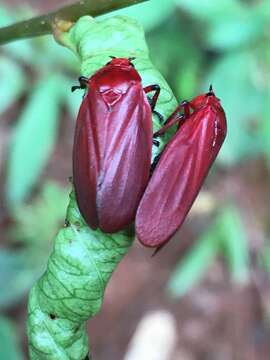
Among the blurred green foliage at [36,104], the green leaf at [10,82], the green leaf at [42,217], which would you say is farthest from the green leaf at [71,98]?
the green leaf at [42,217]

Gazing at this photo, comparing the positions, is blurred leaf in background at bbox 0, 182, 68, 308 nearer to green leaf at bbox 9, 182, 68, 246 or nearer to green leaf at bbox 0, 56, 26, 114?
green leaf at bbox 9, 182, 68, 246

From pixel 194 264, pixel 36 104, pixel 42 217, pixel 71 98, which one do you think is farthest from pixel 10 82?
pixel 194 264

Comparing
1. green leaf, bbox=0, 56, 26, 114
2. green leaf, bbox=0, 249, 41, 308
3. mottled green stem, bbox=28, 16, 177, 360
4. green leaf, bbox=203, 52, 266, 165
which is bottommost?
green leaf, bbox=0, 249, 41, 308

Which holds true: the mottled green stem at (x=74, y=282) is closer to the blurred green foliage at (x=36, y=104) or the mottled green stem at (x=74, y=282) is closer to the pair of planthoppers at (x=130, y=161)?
the pair of planthoppers at (x=130, y=161)

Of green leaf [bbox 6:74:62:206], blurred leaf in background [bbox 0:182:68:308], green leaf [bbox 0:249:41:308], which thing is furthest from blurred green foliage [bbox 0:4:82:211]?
green leaf [bbox 0:249:41:308]

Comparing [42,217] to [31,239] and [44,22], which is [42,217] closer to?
[31,239]

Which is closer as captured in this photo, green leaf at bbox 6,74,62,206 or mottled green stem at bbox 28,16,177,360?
mottled green stem at bbox 28,16,177,360
